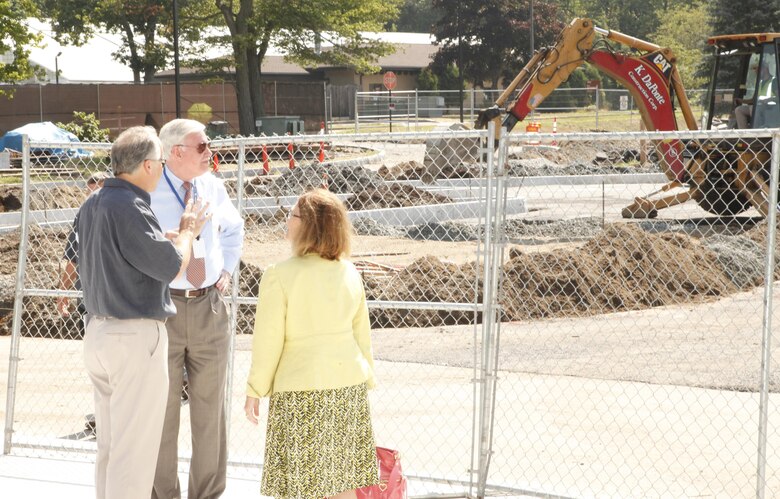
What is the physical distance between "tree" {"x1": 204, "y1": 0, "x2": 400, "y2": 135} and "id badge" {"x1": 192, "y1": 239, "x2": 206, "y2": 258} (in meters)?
33.1

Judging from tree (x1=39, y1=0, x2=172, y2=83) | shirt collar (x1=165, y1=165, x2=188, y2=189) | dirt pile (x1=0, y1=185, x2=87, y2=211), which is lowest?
dirt pile (x1=0, y1=185, x2=87, y2=211)

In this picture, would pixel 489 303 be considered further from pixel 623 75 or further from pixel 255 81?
pixel 255 81

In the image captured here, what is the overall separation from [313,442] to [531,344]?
6572 mm

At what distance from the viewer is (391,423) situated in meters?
8.07

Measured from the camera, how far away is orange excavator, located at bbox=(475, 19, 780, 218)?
61.1 feet

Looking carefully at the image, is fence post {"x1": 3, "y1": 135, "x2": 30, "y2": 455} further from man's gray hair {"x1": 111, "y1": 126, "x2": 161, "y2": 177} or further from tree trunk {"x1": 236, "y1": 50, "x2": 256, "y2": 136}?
tree trunk {"x1": 236, "y1": 50, "x2": 256, "y2": 136}

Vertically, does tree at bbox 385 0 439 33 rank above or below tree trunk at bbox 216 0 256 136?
above

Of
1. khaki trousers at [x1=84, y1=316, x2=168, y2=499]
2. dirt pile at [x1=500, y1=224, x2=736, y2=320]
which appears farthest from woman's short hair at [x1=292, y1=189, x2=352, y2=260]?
dirt pile at [x1=500, y1=224, x2=736, y2=320]

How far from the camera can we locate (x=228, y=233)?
5.70m

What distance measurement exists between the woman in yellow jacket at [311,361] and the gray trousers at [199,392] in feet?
2.72

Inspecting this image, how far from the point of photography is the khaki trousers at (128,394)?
4805mm

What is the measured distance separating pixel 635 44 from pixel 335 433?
16499mm

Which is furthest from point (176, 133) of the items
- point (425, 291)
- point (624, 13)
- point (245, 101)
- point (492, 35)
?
point (624, 13)

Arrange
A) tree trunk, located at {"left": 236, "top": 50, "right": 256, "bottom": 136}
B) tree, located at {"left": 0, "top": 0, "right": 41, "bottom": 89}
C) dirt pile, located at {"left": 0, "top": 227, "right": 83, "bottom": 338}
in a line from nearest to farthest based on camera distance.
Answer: dirt pile, located at {"left": 0, "top": 227, "right": 83, "bottom": 338} → tree, located at {"left": 0, "top": 0, "right": 41, "bottom": 89} → tree trunk, located at {"left": 236, "top": 50, "right": 256, "bottom": 136}
